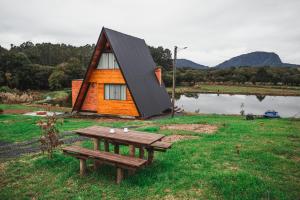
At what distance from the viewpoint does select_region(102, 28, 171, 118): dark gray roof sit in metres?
22.0

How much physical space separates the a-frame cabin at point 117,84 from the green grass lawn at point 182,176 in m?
12.7

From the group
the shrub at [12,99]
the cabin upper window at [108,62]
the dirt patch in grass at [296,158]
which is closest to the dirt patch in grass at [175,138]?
the dirt patch in grass at [296,158]

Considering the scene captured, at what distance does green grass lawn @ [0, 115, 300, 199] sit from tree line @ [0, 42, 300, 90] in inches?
2017

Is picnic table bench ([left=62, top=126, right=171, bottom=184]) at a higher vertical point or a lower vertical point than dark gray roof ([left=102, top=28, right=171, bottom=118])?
lower

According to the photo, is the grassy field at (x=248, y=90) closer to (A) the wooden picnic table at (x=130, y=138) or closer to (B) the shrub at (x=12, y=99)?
(B) the shrub at (x=12, y=99)

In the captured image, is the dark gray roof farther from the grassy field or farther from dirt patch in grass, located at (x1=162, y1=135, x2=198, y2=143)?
the grassy field

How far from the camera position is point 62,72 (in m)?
58.0

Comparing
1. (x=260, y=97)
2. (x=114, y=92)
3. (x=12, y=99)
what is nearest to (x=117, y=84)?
(x=114, y=92)

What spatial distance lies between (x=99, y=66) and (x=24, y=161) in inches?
621

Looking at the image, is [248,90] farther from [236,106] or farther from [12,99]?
[12,99]

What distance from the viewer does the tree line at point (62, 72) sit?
5474 centimetres

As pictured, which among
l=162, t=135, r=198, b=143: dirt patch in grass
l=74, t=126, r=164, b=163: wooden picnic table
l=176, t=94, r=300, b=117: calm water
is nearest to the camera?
l=74, t=126, r=164, b=163: wooden picnic table

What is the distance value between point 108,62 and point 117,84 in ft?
7.57

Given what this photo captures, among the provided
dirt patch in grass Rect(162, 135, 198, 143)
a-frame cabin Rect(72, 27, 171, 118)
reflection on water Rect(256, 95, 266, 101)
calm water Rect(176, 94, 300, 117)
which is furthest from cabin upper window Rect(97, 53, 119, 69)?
reflection on water Rect(256, 95, 266, 101)
